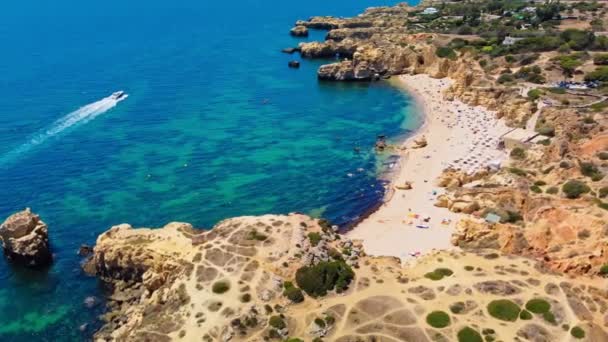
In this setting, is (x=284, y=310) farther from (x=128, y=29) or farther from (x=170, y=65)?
(x=128, y=29)

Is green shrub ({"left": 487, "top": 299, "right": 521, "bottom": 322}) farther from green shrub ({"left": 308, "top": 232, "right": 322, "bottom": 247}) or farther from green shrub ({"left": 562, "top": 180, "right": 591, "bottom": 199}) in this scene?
green shrub ({"left": 562, "top": 180, "right": 591, "bottom": 199})

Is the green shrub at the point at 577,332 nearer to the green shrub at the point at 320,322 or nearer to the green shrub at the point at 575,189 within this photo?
the green shrub at the point at 320,322

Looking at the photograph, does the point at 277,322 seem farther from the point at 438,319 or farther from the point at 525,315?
the point at 525,315

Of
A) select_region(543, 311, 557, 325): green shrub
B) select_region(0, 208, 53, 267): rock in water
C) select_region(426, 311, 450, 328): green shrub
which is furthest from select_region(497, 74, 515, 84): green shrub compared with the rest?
select_region(0, 208, 53, 267): rock in water

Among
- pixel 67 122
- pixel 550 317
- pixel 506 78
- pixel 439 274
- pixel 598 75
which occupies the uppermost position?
pixel 550 317

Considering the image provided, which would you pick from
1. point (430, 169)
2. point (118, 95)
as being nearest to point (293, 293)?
point (430, 169)

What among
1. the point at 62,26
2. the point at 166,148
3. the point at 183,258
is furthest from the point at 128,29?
the point at 183,258
